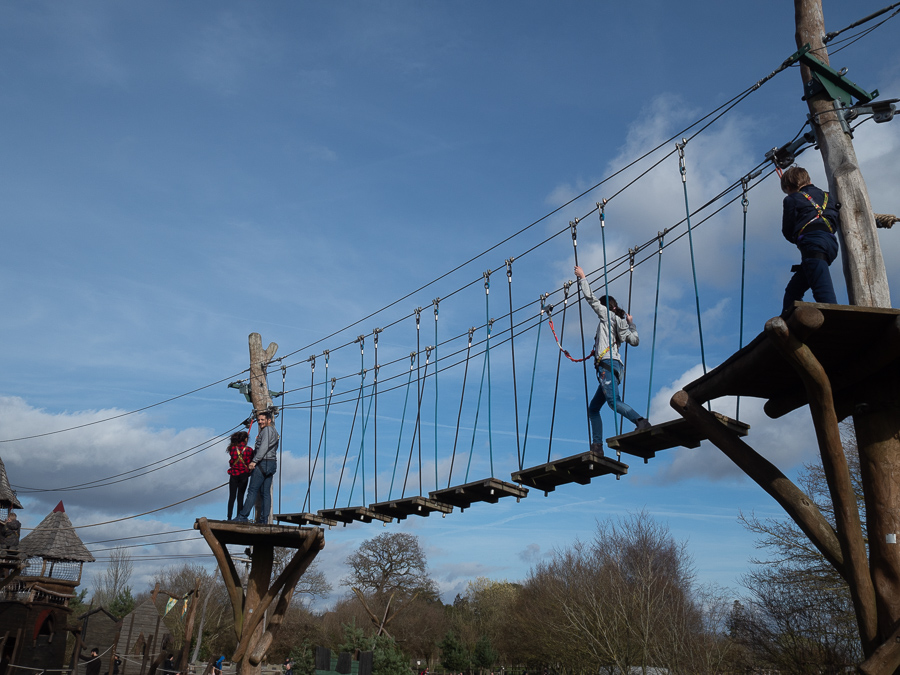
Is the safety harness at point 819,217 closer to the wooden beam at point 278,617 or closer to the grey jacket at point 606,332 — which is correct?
the grey jacket at point 606,332

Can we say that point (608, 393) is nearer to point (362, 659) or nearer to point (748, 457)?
point (748, 457)

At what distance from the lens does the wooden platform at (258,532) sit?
9391mm

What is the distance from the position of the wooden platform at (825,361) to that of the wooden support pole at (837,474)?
113mm

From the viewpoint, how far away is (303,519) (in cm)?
1039

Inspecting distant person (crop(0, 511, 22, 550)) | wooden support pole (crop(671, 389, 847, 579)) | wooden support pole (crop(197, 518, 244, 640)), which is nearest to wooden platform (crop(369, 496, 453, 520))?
wooden support pole (crop(197, 518, 244, 640))

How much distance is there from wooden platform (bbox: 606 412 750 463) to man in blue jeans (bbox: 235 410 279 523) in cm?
529

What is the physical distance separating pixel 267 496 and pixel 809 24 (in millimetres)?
8268

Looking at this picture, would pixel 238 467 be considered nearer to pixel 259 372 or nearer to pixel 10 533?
pixel 259 372

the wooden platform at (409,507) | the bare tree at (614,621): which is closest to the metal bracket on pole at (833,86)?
the wooden platform at (409,507)

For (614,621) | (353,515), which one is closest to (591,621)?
(614,621)

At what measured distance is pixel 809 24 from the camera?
19.7ft

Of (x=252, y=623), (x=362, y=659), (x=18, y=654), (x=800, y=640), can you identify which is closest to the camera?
(x=252, y=623)

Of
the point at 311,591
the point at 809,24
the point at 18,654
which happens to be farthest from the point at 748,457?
the point at 311,591

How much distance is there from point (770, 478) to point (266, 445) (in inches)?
268
